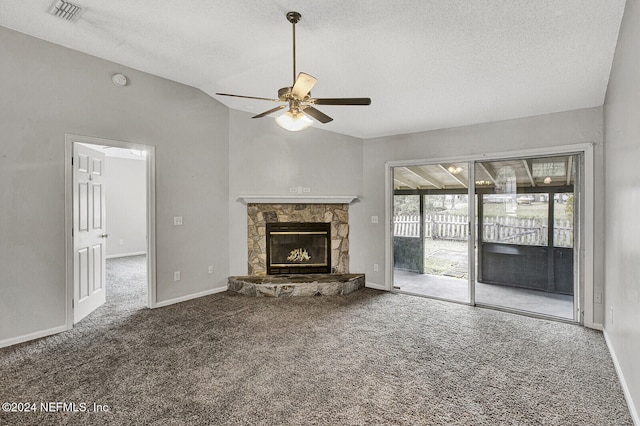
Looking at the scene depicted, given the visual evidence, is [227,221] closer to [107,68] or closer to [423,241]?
[107,68]

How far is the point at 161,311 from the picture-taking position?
4.04 m

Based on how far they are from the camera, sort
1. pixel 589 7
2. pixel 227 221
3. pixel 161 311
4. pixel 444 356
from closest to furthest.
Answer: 1. pixel 589 7
2. pixel 444 356
3. pixel 161 311
4. pixel 227 221

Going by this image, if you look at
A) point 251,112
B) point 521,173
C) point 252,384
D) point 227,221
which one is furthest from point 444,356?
point 251,112

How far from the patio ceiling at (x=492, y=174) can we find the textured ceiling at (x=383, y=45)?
62 centimetres

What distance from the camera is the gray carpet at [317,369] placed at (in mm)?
2090

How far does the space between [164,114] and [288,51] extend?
2.09m

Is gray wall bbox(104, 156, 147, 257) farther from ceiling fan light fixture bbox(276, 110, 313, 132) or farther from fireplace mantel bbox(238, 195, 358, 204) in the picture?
ceiling fan light fixture bbox(276, 110, 313, 132)

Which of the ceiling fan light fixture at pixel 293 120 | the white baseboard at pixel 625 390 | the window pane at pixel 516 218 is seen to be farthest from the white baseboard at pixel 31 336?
the window pane at pixel 516 218

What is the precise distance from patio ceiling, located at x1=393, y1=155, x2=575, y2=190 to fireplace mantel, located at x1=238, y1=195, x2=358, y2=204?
2.87ft

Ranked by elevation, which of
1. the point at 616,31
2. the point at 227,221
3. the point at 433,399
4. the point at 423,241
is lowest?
the point at 433,399

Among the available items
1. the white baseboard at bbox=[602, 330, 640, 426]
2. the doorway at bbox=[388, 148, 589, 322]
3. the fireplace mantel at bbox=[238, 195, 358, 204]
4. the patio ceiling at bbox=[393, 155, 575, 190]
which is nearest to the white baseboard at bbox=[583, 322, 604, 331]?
the doorway at bbox=[388, 148, 589, 322]

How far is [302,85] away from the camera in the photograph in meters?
2.38

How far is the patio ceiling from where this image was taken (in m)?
3.92

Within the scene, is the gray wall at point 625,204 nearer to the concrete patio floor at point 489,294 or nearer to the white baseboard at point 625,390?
the white baseboard at point 625,390
